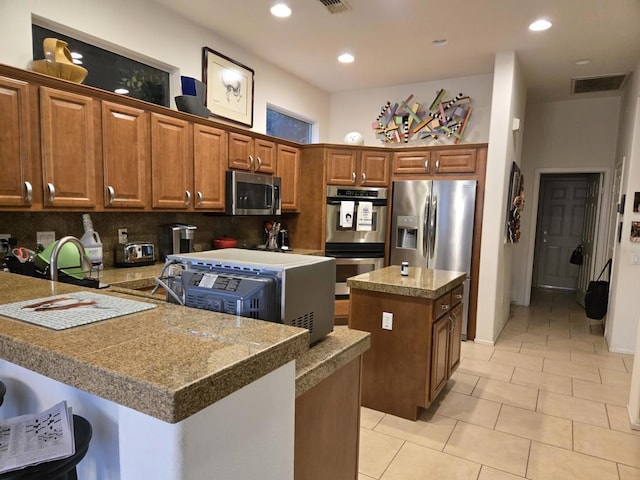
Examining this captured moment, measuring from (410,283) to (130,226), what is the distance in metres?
2.26

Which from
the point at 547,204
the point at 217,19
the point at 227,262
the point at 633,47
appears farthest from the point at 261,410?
the point at 547,204

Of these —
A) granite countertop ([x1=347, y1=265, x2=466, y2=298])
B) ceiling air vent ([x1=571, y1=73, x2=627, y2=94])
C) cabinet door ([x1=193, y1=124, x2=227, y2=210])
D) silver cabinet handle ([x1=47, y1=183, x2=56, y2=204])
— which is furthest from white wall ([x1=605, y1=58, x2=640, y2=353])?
silver cabinet handle ([x1=47, y1=183, x2=56, y2=204])

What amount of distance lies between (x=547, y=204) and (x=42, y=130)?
7517 mm

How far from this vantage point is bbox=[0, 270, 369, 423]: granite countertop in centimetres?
70

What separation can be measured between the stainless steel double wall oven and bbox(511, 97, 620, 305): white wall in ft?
8.34

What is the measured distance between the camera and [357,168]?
4.79 metres

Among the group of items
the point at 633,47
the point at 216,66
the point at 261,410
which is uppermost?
the point at 633,47

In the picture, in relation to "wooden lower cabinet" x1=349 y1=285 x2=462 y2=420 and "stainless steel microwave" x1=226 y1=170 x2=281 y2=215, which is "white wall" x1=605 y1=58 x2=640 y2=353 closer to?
"wooden lower cabinet" x1=349 y1=285 x2=462 y2=420

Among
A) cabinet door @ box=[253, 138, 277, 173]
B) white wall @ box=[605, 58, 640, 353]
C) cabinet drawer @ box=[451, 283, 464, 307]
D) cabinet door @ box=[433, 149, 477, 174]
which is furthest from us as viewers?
cabinet door @ box=[433, 149, 477, 174]

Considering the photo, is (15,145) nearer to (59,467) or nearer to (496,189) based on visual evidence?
(59,467)

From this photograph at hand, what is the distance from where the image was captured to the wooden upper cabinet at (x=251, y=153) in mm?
3748

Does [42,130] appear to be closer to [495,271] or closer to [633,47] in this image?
[495,271]

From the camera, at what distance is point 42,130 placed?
238 cm

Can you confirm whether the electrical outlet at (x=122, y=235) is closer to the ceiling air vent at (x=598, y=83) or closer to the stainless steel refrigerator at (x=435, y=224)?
the stainless steel refrigerator at (x=435, y=224)
